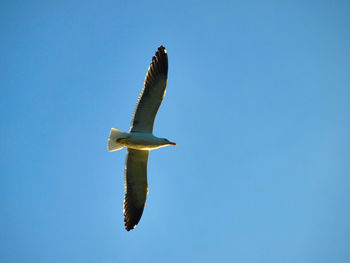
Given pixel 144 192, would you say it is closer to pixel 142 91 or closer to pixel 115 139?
pixel 115 139

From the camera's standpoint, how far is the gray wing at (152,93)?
10.2 metres

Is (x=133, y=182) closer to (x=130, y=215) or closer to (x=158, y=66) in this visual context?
(x=130, y=215)

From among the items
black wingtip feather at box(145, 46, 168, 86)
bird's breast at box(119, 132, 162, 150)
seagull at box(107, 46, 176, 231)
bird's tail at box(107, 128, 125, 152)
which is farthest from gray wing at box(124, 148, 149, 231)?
black wingtip feather at box(145, 46, 168, 86)

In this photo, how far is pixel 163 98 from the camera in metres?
10.3

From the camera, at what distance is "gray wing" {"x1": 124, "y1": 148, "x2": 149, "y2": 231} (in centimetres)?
1098

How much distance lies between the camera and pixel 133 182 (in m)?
11.0

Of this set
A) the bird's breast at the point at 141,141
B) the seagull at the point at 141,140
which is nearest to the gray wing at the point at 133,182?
the seagull at the point at 141,140

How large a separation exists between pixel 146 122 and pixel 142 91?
42.3 inches

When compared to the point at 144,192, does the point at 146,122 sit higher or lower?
higher

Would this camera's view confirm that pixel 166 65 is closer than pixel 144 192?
Yes

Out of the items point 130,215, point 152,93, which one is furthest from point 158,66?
point 130,215

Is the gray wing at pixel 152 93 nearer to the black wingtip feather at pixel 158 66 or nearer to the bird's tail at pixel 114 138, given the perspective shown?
the black wingtip feather at pixel 158 66

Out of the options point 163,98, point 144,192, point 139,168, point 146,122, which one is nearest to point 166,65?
point 163,98

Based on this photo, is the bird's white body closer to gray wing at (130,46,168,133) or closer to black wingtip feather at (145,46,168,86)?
gray wing at (130,46,168,133)
